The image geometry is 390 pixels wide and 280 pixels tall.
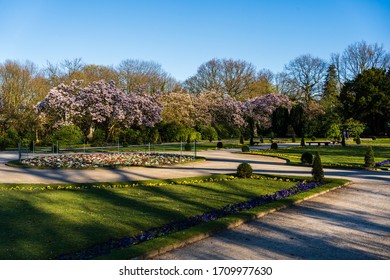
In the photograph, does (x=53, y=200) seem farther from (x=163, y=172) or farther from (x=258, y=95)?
(x=258, y=95)

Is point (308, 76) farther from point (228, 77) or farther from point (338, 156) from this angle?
point (338, 156)

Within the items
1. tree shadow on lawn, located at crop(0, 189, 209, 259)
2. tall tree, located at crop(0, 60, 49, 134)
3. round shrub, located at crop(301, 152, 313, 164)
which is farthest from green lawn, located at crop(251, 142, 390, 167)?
tall tree, located at crop(0, 60, 49, 134)

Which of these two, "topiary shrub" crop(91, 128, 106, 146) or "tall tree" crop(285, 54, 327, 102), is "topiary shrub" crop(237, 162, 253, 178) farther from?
"tall tree" crop(285, 54, 327, 102)

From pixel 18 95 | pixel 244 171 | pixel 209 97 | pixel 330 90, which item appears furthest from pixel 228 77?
pixel 244 171

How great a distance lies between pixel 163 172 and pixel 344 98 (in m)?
30.1

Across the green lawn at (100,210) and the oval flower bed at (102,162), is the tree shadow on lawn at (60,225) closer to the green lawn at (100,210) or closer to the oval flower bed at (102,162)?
the green lawn at (100,210)

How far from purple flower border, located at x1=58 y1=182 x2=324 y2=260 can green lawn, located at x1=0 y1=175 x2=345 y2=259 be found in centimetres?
24

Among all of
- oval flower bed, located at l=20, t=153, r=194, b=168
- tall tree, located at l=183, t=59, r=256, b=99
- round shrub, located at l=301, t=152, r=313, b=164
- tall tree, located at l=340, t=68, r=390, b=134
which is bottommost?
oval flower bed, located at l=20, t=153, r=194, b=168

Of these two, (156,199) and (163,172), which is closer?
(156,199)

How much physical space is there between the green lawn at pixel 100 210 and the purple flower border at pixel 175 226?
0.24m

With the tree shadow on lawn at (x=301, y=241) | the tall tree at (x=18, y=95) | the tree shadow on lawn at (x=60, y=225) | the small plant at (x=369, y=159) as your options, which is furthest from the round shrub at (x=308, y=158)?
the tall tree at (x=18, y=95)

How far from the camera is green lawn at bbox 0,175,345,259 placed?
6.18 metres
